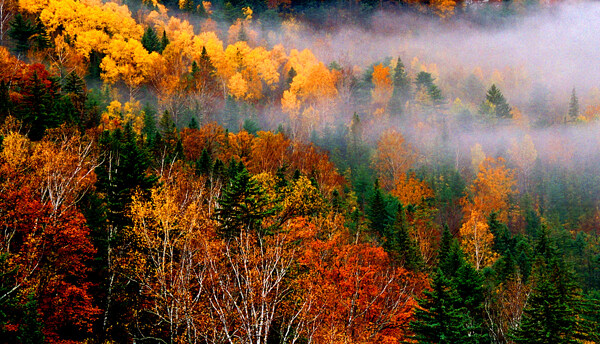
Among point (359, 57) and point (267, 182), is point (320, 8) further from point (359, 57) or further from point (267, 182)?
point (267, 182)

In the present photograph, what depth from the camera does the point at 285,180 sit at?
51.4 meters

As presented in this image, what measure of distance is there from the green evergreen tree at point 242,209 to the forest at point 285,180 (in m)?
0.20

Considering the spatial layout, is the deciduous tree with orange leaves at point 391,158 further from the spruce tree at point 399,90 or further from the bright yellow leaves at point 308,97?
the spruce tree at point 399,90

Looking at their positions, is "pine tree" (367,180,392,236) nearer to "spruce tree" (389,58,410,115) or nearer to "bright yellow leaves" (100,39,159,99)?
"bright yellow leaves" (100,39,159,99)

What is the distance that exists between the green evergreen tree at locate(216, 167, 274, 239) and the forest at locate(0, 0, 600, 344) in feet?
0.64

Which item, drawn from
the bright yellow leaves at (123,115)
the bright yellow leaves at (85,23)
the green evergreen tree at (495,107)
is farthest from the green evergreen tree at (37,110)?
the green evergreen tree at (495,107)

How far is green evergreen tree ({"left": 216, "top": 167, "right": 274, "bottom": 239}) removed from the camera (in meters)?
31.0

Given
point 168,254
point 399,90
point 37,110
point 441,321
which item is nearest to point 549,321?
point 441,321

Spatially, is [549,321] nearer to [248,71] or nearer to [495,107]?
[248,71]

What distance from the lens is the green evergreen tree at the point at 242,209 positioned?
31.0 m

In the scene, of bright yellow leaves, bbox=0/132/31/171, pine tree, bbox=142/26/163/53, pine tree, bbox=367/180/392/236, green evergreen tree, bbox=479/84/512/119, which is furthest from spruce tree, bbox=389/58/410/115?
bright yellow leaves, bbox=0/132/31/171

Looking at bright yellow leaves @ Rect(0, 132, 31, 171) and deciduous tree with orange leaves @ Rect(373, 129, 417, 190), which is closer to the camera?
bright yellow leaves @ Rect(0, 132, 31, 171)

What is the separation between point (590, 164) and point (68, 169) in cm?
11907

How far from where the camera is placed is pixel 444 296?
27531 millimetres
